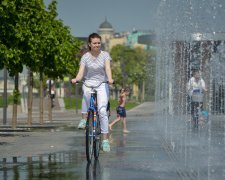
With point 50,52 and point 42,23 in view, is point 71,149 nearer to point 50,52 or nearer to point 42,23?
point 42,23

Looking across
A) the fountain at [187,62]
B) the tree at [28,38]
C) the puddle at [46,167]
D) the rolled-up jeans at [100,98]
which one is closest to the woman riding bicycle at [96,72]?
the rolled-up jeans at [100,98]


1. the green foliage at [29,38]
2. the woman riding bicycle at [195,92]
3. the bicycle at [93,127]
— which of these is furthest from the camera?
the woman riding bicycle at [195,92]

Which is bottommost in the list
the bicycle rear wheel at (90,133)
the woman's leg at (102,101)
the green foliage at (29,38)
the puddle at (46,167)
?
the puddle at (46,167)

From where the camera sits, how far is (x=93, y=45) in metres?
9.87

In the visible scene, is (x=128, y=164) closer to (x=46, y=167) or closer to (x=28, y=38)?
(x=46, y=167)

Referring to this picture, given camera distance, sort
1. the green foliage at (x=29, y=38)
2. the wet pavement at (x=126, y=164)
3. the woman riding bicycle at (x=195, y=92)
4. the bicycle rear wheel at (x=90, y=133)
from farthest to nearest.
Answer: the woman riding bicycle at (x=195, y=92), the green foliage at (x=29, y=38), the bicycle rear wheel at (x=90, y=133), the wet pavement at (x=126, y=164)

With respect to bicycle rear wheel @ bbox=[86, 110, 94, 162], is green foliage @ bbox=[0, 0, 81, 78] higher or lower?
higher

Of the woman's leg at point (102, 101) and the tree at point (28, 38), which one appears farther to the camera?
the tree at point (28, 38)

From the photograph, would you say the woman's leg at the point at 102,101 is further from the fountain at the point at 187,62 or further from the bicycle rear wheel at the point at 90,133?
the fountain at the point at 187,62

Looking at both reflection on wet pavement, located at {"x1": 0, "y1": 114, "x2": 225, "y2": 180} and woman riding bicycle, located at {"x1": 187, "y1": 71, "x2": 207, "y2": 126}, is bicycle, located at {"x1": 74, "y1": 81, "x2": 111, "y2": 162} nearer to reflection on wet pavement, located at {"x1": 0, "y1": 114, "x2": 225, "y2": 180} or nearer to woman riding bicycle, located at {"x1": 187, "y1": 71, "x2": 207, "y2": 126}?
reflection on wet pavement, located at {"x1": 0, "y1": 114, "x2": 225, "y2": 180}

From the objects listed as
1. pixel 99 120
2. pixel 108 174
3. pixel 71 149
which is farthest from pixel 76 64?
pixel 108 174

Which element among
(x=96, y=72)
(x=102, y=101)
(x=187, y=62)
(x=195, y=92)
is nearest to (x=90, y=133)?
(x=102, y=101)

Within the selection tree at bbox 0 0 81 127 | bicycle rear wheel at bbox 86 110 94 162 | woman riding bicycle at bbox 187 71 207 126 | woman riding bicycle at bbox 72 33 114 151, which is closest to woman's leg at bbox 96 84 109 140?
woman riding bicycle at bbox 72 33 114 151

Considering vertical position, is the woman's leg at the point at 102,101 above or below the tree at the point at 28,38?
below
